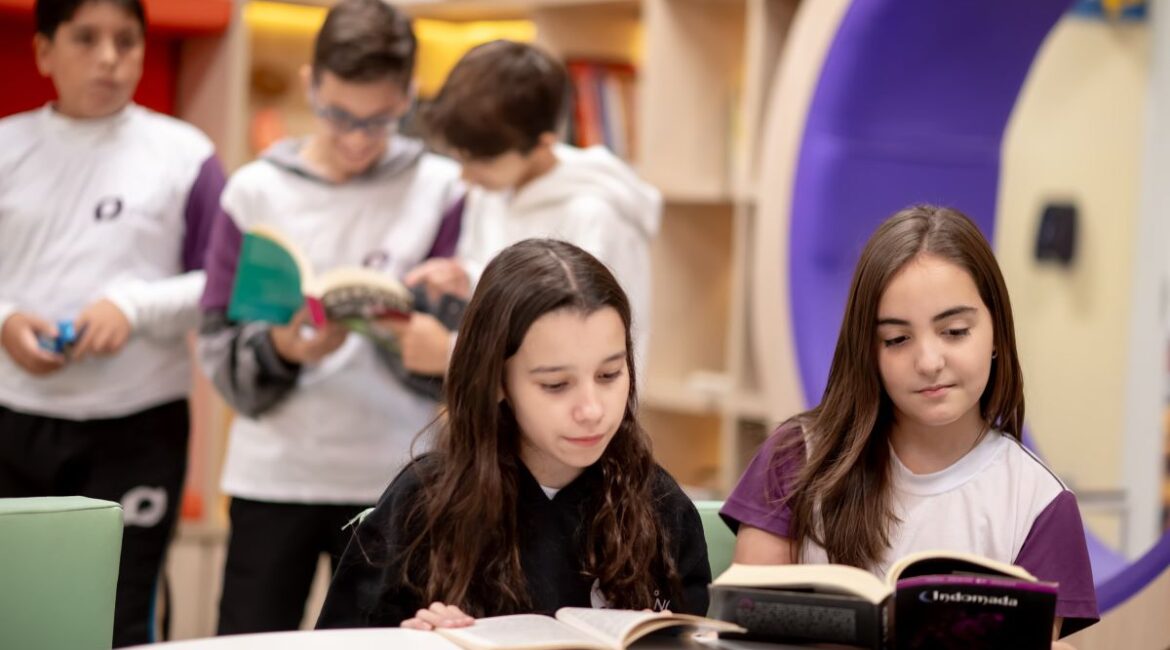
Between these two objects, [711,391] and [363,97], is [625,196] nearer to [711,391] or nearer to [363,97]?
[363,97]

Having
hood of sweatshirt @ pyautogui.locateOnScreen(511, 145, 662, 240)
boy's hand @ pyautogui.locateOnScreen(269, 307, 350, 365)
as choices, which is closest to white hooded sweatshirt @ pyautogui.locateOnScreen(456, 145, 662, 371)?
hood of sweatshirt @ pyautogui.locateOnScreen(511, 145, 662, 240)

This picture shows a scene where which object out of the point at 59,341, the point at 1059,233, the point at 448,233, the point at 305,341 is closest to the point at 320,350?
the point at 305,341

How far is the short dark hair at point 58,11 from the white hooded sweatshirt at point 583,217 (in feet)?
2.13

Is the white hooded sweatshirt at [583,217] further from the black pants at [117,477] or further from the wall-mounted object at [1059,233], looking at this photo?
the wall-mounted object at [1059,233]

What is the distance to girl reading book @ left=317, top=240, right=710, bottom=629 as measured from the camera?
1.61 metres

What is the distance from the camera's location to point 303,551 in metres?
2.35

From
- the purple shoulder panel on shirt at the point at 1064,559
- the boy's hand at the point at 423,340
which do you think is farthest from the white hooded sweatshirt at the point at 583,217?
the purple shoulder panel on shirt at the point at 1064,559

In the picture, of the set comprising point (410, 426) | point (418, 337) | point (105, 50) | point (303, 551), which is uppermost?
point (105, 50)

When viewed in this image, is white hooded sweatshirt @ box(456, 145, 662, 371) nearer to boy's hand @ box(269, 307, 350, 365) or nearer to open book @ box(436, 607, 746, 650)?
boy's hand @ box(269, 307, 350, 365)

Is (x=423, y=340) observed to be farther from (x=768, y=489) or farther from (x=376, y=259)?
(x=768, y=489)

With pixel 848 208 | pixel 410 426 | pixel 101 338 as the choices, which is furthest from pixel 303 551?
pixel 848 208

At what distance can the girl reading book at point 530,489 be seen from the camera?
1.61 metres

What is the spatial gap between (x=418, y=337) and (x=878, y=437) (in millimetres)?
804

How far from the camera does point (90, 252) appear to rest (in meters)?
2.48
